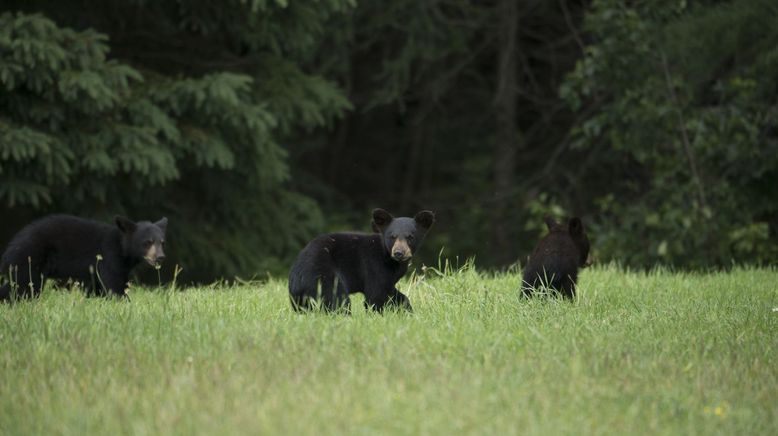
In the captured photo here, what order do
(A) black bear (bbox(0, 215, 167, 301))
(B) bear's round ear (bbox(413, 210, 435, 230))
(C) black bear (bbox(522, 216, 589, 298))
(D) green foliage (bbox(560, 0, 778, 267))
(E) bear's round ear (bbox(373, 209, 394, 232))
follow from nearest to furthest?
(E) bear's round ear (bbox(373, 209, 394, 232)) → (B) bear's round ear (bbox(413, 210, 435, 230)) → (C) black bear (bbox(522, 216, 589, 298)) → (A) black bear (bbox(0, 215, 167, 301)) → (D) green foliage (bbox(560, 0, 778, 267))

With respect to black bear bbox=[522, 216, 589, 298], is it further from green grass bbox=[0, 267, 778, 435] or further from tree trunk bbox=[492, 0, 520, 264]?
tree trunk bbox=[492, 0, 520, 264]

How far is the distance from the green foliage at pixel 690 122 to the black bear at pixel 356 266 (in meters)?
6.68

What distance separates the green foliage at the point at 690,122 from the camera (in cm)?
1291

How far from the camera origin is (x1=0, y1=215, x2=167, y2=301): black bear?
812 centimetres

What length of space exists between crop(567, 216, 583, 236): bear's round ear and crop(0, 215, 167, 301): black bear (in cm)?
314

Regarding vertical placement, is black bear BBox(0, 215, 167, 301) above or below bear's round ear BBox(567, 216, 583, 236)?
below

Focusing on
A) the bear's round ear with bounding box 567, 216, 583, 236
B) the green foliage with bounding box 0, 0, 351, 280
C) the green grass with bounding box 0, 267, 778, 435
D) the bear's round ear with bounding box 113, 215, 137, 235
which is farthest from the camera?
the green foliage with bounding box 0, 0, 351, 280

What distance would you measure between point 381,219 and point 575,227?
1592mm

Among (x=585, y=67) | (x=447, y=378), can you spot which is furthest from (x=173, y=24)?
(x=447, y=378)

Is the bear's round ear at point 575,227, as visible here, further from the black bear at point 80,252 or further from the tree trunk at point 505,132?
the tree trunk at point 505,132

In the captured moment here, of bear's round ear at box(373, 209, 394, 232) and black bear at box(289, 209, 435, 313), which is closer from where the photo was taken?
black bear at box(289, 209, 435, 313)

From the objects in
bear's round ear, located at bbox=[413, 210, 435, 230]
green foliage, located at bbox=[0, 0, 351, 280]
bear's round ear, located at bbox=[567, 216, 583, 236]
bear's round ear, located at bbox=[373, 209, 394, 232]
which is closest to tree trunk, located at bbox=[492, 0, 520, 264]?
green foliage, located at bbox=[0, 0, 351, 280]

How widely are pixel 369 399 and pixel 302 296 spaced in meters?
2.12

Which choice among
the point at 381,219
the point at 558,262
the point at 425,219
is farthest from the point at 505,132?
the point at 381,219
